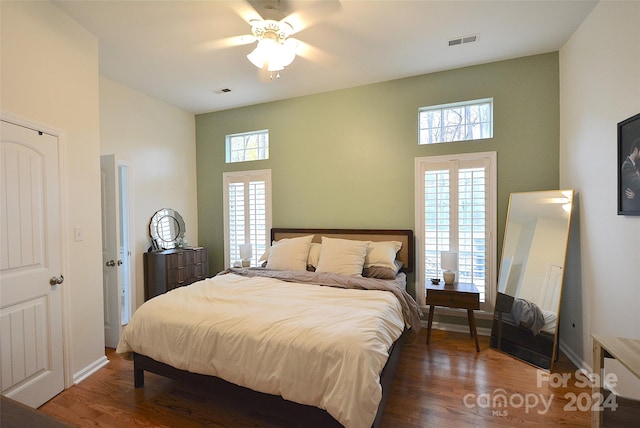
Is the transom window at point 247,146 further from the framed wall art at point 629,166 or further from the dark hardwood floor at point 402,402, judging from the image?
the framed wall art at point 629,166

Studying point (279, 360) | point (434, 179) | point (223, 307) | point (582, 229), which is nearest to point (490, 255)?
point (582, 229)

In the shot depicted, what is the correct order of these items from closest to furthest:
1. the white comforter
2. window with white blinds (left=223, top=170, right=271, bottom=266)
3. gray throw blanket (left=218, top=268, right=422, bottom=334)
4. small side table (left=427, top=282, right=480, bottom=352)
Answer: the white comforter < gray throw blanket (left=218, top=268, right=422, bottom=334) < small side table (left=427, top=282, right=480, bottom=352) < window with white blinds (left=223, top=170, right=271, bottom=266)

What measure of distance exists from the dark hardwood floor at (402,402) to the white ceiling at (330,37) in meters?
2.78

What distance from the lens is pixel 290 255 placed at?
350 cm

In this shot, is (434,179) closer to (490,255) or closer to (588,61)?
(490,255)

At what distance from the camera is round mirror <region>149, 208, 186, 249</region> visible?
407 centimetres

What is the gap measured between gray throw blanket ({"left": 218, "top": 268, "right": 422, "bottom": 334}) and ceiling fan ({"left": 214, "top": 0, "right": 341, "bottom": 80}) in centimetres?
202

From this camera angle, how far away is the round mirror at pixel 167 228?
407cm

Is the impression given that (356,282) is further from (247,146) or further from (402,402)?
(247,146)

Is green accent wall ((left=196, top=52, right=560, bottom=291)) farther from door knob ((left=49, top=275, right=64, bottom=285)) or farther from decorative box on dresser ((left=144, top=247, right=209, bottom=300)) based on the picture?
door knob ((left=49, top=275, right=64, bottom=285))

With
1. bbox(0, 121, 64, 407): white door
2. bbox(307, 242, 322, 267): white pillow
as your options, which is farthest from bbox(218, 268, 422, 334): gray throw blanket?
bbox(0, 121, 64, 407): white door

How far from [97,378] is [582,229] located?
180 inches

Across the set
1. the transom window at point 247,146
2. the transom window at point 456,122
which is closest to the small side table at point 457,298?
the transom window at point 456,122

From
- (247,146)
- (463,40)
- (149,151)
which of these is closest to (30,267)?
(149,151)
